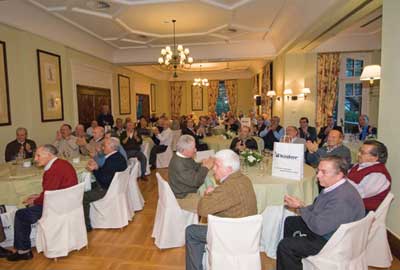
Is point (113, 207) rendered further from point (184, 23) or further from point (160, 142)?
point (184, 23)

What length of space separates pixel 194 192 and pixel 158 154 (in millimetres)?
4357

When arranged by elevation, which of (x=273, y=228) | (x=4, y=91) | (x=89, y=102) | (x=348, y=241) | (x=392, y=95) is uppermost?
(x=4, y=91)

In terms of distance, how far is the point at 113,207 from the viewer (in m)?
3.74

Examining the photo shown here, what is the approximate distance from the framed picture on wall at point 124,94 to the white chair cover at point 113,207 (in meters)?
6.84

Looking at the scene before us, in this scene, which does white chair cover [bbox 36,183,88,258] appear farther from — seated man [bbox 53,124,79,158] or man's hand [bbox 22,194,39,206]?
seated man [bbox 53,124,79,158]

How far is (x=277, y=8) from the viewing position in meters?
6.03

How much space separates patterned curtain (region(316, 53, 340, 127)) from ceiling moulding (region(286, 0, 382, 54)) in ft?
5.96

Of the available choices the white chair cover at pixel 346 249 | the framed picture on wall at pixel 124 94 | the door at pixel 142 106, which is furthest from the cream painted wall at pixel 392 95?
the door at pixel 142 106

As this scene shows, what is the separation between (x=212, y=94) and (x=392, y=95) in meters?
12.9

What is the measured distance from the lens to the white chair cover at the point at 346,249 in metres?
1.93

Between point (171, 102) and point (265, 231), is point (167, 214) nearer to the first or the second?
point (265, 231)

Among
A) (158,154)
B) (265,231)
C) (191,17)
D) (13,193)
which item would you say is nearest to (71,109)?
(158,154)

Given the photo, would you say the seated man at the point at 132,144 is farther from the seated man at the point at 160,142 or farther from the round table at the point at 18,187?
the round table at the point at 18,187

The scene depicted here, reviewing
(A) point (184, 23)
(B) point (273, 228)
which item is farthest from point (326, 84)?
(B) point (273, 228)
